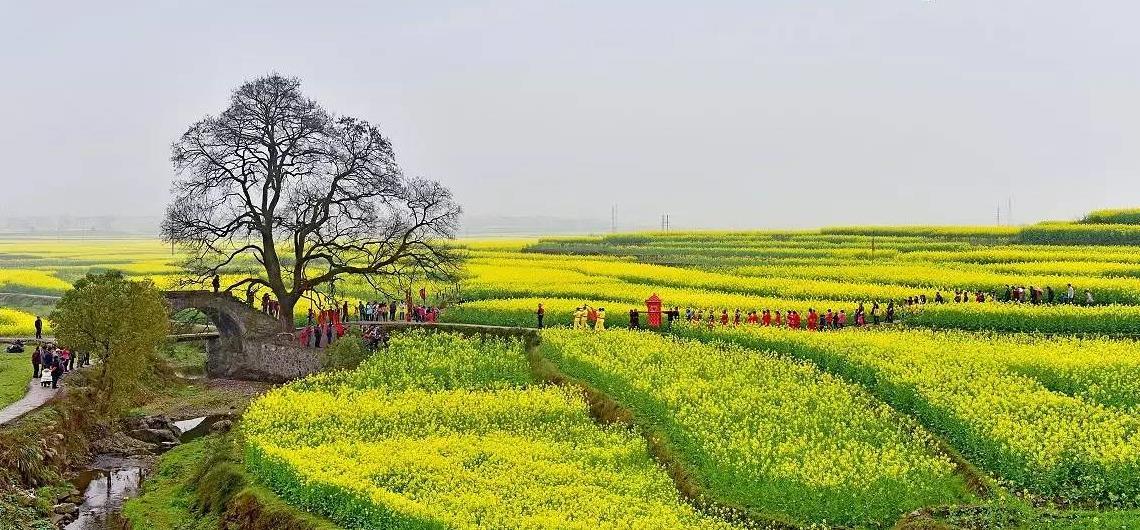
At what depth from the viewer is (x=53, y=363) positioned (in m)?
40.4

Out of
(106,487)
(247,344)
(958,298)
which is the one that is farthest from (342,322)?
(958,298)

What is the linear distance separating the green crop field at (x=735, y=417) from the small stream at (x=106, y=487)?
4268 mm

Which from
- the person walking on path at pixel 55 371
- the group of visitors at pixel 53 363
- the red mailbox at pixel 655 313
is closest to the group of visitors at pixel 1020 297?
the red mailbox at pixel 655 313

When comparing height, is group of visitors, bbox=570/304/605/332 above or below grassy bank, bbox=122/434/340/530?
above

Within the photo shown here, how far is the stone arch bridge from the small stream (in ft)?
27.7

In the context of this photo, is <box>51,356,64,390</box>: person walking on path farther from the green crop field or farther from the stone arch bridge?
the stone arch bridge

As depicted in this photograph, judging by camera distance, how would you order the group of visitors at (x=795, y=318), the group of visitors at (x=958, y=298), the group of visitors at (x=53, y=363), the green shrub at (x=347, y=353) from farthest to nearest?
the group of visitors at (x=958, y=298) → the group of visitors at (x=795, y=318) → the green shrub at (x=347, y=353) → the group of visitors at (x=53, y=363)

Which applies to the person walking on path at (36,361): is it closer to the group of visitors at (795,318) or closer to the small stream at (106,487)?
the small stream at (106,487)

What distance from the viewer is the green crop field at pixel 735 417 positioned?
25.0 meters

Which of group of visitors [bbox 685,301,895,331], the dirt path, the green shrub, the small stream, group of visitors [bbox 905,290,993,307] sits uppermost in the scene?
group of visitors [bbox 905,290,993,307]

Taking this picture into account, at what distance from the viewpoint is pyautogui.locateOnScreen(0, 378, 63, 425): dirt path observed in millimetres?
34812

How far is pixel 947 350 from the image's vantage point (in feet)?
125

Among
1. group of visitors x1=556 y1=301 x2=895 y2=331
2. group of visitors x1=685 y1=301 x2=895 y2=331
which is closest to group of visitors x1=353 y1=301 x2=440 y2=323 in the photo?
group of visitors x1=556 y1=301 x2=895 y2=331

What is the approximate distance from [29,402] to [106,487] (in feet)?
21.7
